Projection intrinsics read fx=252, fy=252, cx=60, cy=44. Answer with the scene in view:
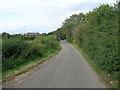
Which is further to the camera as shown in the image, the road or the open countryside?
the open countryside

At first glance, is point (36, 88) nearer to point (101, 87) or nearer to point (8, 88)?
point (8, 88)

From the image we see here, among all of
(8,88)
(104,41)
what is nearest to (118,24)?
(104,41)

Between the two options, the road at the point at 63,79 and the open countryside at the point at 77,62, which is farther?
the open countryside at the point at 77,62

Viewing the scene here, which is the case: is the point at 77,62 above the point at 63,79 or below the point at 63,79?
below

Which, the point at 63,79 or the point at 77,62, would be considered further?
the point at 77,62

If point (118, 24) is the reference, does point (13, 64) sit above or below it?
below

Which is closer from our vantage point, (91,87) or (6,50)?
(91,87)

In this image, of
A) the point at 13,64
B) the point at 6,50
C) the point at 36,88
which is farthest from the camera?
the point at 6,50

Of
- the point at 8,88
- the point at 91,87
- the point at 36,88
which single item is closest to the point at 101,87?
the point at 91,87

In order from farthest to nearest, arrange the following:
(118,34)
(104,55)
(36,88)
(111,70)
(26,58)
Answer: (26,58) → (104,55) → (111,70) → (118,34) → (36,88)

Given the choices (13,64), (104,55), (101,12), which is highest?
(101,12)

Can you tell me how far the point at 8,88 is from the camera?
11.1m

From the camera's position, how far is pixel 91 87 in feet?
36.3

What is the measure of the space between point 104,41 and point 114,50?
189 cm
